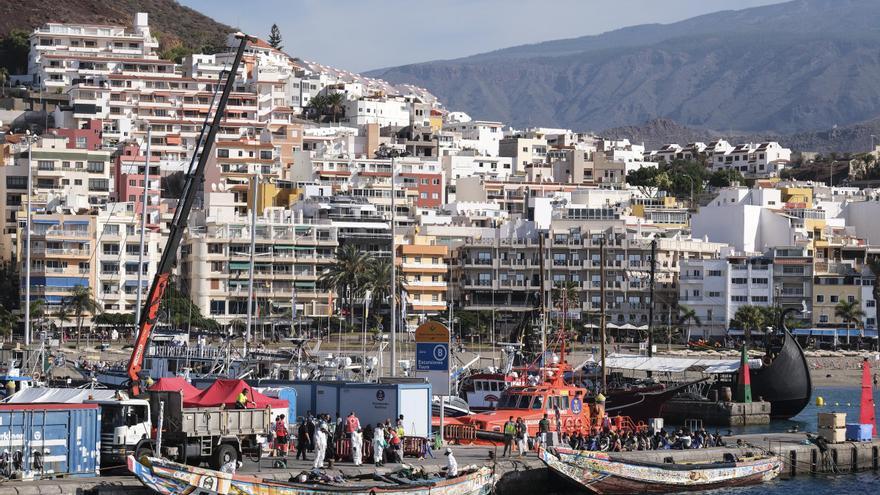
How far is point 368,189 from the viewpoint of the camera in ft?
452

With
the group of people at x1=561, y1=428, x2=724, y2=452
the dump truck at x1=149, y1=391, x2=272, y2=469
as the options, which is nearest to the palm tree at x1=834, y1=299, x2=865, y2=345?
the group of people at x1=561, y1=428, x2=724, y2=452

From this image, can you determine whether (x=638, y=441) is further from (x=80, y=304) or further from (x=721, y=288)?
(x=721, y=288)

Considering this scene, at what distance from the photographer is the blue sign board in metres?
46.2

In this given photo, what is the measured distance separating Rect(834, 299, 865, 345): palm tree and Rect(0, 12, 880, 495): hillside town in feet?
0.95

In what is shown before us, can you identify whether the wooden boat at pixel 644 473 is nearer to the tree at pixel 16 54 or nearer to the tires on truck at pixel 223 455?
the tires on truck at pixel 223 455

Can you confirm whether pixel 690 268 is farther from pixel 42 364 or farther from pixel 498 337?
pixel 42 364

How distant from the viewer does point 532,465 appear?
43500 mm

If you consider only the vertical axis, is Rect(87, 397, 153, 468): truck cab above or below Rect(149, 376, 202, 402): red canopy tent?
below

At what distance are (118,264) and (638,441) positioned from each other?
6224 cm

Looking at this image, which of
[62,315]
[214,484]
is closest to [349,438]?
[214,484]

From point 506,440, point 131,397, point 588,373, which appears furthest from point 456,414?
point 588,373

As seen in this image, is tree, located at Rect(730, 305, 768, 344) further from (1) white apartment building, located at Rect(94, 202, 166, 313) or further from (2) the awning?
(1) white apartment building, located at Rect(94, 202, 166, 313)

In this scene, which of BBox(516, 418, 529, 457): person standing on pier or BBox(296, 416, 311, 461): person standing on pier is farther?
BBox(516, 418, 529, 457): person standing on pier

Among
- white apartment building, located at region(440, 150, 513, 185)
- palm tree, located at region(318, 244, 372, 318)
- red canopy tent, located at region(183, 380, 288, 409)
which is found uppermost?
white apartment building, located at region(440, 150, 513, 185)
